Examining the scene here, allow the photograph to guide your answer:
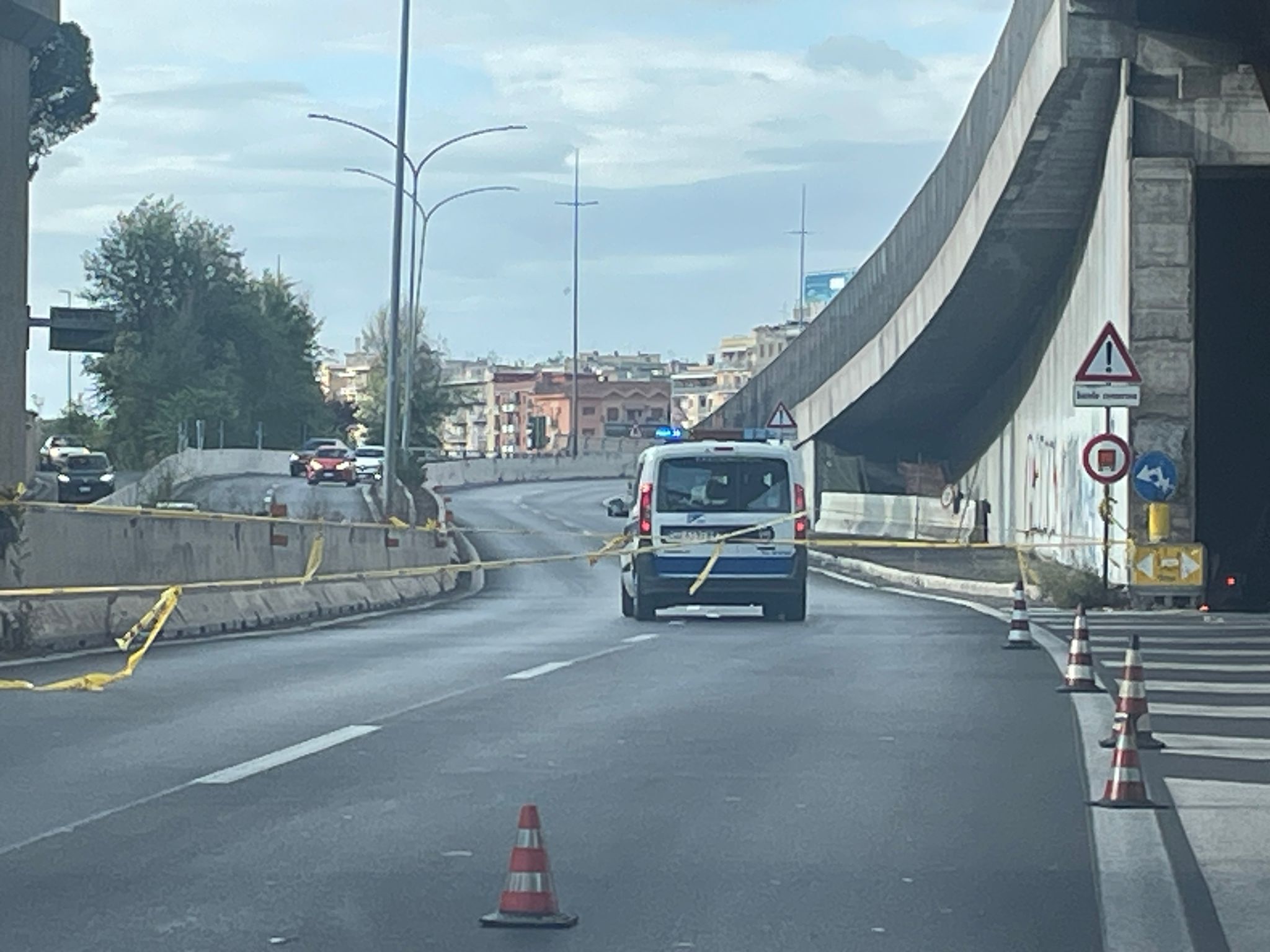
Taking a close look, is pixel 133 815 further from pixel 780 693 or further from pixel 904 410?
pixel 904 410

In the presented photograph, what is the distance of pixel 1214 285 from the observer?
33.0 metres

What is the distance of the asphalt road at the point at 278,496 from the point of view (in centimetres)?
6172

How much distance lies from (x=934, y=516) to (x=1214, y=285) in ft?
65.2

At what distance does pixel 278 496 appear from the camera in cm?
7006

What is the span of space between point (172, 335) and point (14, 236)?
70.1 meters

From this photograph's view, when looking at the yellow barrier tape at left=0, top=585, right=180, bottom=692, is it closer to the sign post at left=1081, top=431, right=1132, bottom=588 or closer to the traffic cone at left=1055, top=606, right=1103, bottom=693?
the traffic cone at left=1055, top=606, right=1103, bottom=693

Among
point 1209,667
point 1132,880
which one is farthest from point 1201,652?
point 1132,880

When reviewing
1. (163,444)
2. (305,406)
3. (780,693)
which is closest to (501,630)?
(780,693)

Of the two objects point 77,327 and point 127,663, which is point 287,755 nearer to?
point 127,663

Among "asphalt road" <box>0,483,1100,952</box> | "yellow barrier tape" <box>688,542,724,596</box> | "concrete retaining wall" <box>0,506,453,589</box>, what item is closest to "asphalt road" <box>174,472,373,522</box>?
"concrete retaining wall" <box>0,506,453,589</box>

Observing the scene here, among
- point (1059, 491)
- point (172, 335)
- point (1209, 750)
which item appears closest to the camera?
point (1209, 750)

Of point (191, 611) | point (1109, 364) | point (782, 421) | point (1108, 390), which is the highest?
point (1109, 364)

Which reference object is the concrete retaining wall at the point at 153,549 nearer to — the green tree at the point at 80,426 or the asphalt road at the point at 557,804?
the asphalt road at the point at 557,804

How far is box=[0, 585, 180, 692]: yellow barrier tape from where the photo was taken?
14.9 meters
